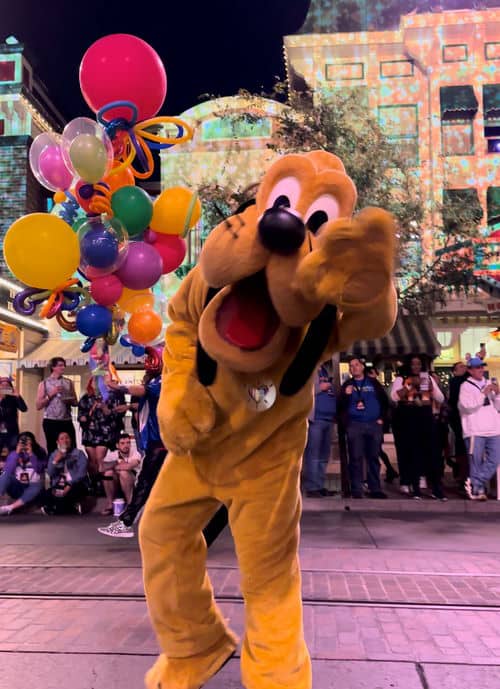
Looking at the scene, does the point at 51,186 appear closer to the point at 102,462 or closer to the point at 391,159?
the point at 102,462

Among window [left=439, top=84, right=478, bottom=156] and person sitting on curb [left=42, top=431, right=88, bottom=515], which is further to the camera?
window [left=439, top=84, right=478, bottom=156]

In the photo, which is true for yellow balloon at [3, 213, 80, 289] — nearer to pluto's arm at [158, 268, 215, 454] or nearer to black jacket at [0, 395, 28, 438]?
pluto's arm at [158, 268, 215, 454]

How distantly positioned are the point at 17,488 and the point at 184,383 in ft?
18.2

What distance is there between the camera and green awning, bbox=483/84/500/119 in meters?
16.8

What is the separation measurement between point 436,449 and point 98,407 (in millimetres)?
3987

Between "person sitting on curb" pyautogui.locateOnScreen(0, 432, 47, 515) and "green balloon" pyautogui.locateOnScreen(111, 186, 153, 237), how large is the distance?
11.6 ft

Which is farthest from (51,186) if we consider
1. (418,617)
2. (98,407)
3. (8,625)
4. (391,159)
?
(391,159)

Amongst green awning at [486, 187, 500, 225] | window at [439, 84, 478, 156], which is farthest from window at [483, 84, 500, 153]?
green awning at [486, 187, 500, 225]

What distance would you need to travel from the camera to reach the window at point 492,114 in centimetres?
1678

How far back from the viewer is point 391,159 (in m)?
11.5

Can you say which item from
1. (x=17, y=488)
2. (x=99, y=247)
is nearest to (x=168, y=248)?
(x=99, y=247)

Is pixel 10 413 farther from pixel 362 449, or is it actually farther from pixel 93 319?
pixel 362 449

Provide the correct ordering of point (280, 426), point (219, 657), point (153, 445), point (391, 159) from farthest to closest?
1. point (391, 159)
2. point (153, 445)
3. point (219, 657)
4. point (280, 426)

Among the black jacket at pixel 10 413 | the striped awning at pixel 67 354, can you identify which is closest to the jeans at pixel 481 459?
the black jacket at pixel 10 413
